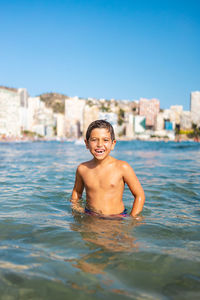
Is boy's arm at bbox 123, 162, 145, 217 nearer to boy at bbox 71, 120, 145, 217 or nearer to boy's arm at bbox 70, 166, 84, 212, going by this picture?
boy at bbox 71, 120, 145, 217

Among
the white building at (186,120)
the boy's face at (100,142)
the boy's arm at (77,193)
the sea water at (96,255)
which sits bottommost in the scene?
the sea water at (96,255)

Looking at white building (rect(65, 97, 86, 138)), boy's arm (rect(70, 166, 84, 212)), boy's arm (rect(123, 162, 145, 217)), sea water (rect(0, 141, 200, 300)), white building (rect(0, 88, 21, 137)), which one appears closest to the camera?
sea water (rect(0, 141, 200, 300))

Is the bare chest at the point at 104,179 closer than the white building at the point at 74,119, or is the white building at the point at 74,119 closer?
the bare chest at the point at 104,179

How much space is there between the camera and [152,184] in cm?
689

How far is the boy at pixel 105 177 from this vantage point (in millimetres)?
3215

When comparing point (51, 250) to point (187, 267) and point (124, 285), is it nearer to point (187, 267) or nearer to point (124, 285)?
point (124, 285)

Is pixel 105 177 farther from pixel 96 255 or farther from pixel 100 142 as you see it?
pixel 96 255

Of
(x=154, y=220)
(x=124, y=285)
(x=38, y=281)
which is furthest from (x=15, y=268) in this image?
(x=154, y=220)

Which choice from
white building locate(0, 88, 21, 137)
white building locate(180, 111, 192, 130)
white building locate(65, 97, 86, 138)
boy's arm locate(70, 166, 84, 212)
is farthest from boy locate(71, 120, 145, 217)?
white building locate(180, 111, 192, 130)

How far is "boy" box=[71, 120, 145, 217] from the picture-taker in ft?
10.5

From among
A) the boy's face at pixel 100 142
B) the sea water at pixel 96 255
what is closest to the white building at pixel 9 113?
the sea water at pixel 96 255

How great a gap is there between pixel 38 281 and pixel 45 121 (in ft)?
530

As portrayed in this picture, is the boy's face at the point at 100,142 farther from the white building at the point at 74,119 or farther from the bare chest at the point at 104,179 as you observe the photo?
the white building at the point at 74,119

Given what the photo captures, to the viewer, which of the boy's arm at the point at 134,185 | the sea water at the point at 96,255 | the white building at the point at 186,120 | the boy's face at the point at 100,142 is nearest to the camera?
the sea water at the point at 96,255
